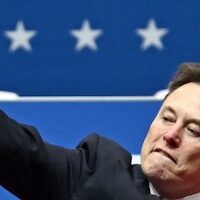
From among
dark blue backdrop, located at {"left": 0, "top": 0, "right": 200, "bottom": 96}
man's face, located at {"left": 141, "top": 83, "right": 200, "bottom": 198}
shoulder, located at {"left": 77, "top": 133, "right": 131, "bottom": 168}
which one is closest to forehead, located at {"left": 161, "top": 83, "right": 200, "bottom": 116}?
man's face, located at {"left": 141, "top": 83, "right": 200, "bottom": 198}

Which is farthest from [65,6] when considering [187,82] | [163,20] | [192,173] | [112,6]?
[192,173]

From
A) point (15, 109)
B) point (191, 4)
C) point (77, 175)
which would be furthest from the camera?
point (191, 4)

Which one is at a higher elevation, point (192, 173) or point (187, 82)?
point (187, 82)

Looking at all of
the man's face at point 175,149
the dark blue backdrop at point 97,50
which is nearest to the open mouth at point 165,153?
the man's face at point 175,149

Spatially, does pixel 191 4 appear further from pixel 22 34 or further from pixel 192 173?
pixel 192 173

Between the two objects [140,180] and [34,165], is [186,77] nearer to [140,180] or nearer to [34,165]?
[140,180]

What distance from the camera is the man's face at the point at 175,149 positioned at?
1.02m

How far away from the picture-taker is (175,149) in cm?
103

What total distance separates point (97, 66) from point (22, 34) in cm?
17

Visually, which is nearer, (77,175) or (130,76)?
(77,175)

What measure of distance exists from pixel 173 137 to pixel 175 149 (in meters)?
0.02

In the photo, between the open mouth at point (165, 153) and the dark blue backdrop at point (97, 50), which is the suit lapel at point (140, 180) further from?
the dark blue backdrop at point (97, 50)

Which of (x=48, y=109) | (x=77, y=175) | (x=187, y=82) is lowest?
(x=77, y=175)

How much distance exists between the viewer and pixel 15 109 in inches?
53.0
